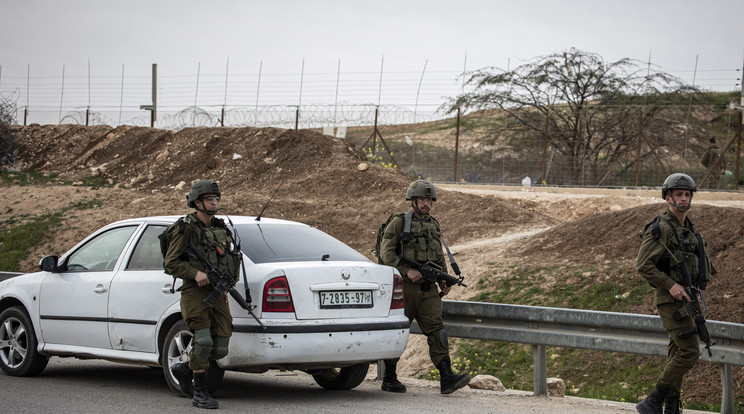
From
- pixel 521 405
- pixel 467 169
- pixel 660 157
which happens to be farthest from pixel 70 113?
pixel 521 405

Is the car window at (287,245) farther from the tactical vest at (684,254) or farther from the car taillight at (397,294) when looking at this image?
the tactical vest at (684,254)

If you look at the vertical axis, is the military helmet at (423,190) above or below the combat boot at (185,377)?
above

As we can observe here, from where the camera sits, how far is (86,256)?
8.16m

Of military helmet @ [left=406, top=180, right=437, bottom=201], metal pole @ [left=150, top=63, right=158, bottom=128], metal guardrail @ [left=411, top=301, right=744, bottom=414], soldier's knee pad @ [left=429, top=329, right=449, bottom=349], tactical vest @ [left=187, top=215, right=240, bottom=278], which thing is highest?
metal pole @ [left=150, top=63, right=158, bottom=128]

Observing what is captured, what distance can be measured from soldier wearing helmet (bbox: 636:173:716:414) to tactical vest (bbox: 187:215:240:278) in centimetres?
304

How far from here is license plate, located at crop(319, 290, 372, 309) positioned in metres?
6.88

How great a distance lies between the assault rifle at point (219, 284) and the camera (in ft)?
21.4

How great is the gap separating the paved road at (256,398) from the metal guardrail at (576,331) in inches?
20.7

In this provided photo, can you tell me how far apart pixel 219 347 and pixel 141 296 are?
1094 millimetres

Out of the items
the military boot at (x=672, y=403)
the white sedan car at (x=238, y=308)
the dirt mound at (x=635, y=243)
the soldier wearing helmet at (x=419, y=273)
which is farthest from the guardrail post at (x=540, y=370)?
the dirt mound at (x=635, y=243)

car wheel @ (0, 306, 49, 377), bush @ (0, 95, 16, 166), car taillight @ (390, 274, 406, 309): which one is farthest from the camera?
bush @ (0, 95, 16, 166)

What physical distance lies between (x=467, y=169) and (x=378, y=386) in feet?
63.4

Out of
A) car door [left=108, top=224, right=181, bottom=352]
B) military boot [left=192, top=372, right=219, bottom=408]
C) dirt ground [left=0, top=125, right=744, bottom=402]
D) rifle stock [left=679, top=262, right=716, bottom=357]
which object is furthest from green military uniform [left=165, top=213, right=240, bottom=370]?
dirt ground [left=0, top=125, right=744, bottom=402]

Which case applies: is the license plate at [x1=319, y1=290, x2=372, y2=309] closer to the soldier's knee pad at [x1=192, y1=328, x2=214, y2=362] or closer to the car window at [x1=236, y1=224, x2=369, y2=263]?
the car window at [x1=236, y1=224, x2=369, y2=263]
